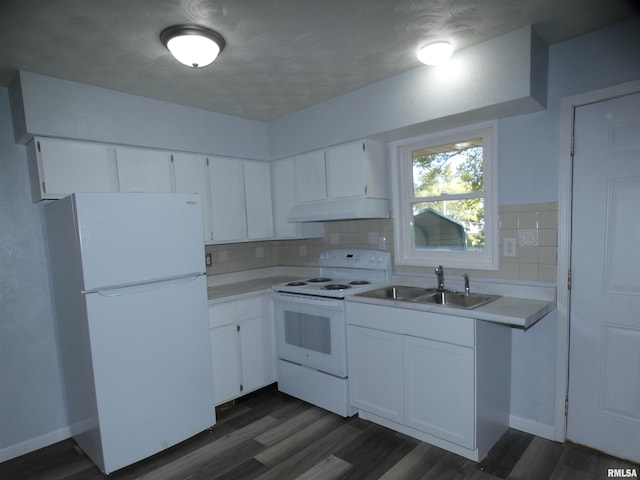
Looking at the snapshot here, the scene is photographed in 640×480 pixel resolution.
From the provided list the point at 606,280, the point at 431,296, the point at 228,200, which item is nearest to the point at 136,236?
the point at 228,200

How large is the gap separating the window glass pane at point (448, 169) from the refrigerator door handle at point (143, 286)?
72.8 inches

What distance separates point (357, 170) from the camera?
9.30 feet

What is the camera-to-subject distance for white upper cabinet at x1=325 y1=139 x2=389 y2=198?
2.80 metres

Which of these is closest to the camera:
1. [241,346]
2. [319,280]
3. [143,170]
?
[143,170]

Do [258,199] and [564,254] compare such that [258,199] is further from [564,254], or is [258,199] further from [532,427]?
[532,427]

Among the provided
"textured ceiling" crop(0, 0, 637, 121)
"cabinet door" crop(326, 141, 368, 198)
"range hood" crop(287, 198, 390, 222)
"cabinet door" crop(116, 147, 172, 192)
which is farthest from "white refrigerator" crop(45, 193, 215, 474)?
"cabinet door" crop(326, 141, 368, 198)

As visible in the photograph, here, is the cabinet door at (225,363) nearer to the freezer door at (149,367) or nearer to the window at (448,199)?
the freezer door at (149,367)

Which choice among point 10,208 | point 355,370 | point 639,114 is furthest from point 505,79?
point 10,208

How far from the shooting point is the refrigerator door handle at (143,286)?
2.08m

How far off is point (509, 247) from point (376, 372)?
1.24 metres

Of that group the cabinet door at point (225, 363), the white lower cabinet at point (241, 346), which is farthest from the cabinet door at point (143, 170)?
the cabinet door at point (225, 363)

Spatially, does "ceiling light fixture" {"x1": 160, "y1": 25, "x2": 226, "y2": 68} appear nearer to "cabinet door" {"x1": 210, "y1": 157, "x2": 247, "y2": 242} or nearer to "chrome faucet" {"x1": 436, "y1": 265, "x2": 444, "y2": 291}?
"cabinet door" {"x1": 210, "y1": 157, "x2": 247, "y2": 242}

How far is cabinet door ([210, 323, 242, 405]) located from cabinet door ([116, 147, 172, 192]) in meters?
1.20

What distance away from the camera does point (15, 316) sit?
242 cm
